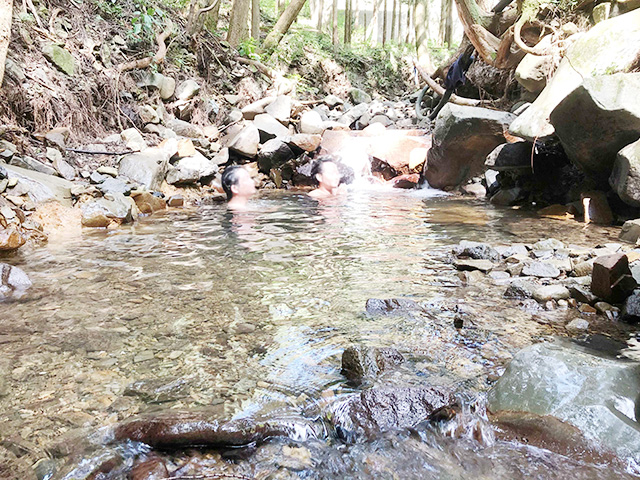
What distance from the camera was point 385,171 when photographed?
11.3m

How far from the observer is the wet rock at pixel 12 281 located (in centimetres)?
343

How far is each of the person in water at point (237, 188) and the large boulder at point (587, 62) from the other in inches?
181

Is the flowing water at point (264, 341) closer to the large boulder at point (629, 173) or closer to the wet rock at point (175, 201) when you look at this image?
the large boulder at point (629, 173)

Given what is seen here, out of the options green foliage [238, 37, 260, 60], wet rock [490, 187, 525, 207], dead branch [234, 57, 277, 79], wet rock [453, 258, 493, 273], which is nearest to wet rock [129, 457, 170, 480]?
wet rock [453, 258, 493, 273]

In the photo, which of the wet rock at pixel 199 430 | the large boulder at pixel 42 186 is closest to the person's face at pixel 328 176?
the large boulder at pixel 42 186

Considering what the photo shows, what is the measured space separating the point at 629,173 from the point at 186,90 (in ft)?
32.4

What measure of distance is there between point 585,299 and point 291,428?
2.30m

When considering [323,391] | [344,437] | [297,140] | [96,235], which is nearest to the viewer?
[344,437]

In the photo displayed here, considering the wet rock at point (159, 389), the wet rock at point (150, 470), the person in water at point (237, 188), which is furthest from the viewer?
the person in water at point (237, 188)

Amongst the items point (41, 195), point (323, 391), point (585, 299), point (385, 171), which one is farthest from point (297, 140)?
point (323, 391)

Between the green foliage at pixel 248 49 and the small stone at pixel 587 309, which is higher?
the green foliage at pixel 248 49

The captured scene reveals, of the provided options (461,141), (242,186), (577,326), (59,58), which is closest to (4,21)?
(59,58)

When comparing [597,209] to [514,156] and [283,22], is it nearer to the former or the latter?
[514,156]

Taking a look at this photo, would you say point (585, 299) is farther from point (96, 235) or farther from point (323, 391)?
point (96, 235)
